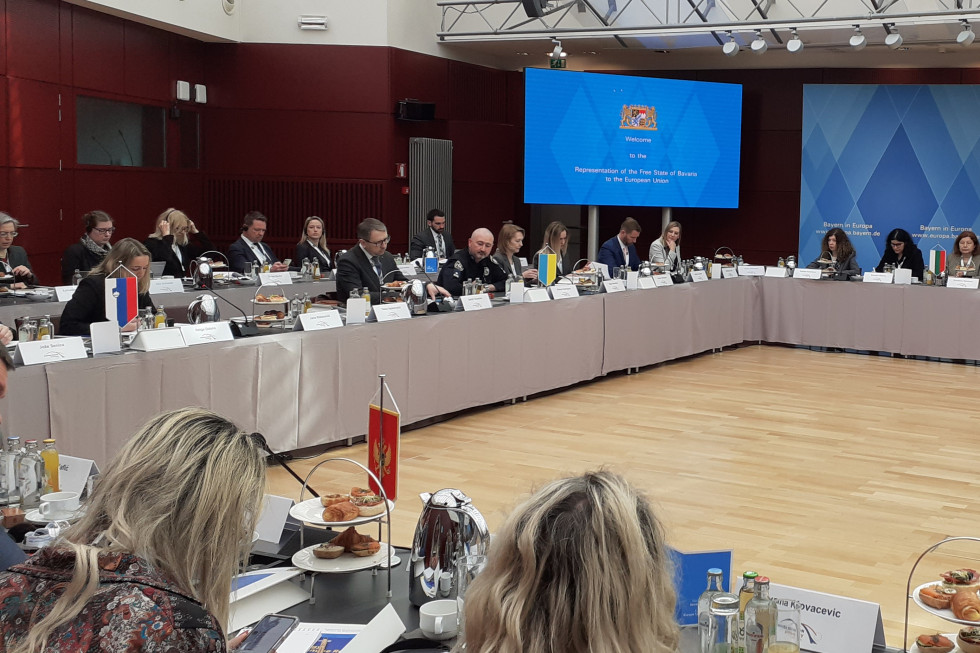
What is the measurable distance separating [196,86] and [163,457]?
1083cm

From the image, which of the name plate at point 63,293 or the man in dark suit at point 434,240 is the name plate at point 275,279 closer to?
the name plate at point 63,293

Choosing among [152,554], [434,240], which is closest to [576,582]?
[152,554]

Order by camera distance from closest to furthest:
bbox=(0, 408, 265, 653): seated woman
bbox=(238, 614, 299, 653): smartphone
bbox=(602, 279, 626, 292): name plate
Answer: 1. bbox=(0, 408, 265, 653): seated woman
2. bbox=(238, 614, 299, 653): smartphone
3. bbox=(602, 279, 626, 292): name plate

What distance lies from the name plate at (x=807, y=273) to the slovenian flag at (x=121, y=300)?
650cm

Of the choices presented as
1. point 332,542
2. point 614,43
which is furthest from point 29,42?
point 332,542

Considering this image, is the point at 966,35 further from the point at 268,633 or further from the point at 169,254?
the point at 268,633

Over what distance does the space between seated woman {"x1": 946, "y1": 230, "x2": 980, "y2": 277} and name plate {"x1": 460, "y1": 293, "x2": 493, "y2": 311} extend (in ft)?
15.1

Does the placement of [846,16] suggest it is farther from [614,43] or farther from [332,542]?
[332,542]

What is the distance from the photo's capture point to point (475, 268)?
26.1ft

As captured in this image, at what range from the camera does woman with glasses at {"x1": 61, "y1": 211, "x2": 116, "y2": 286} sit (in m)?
7.65

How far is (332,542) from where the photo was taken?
248cm

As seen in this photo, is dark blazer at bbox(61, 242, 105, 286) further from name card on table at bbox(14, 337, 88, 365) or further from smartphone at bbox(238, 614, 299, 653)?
smartphone at bbox(238, 614, 299, 653)

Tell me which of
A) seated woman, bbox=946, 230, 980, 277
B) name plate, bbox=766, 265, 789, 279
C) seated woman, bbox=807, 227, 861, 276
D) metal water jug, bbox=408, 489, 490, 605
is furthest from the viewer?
name plate, bbox=766, 265, 789, 279

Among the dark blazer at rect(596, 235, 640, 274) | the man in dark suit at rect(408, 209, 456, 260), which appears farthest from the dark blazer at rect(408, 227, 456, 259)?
the dark blazer at rect(596, 235, 640, 274)
